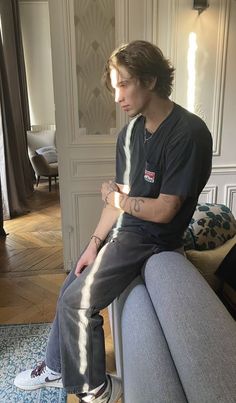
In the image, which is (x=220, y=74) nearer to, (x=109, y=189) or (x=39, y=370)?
(x=109, y=189)

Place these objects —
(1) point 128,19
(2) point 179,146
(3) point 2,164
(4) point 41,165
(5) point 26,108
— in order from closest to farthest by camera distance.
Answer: (2) point 179,146 < (1) point 128,19 < (3) point 2,164 < (4) point 41,165 < (5) point 26,108

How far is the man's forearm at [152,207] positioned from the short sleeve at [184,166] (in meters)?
0.03

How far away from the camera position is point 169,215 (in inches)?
45.1

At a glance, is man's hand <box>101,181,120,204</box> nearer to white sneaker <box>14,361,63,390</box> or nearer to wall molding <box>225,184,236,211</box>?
white sneaker <box>14,361,63,390</box>

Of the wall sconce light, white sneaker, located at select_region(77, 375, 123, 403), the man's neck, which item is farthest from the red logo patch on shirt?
the wall sconce light

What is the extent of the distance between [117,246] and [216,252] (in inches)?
18.3

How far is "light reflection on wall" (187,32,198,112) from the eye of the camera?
2239 mm

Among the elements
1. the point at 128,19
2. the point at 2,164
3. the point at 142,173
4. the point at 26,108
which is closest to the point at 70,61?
the point at 128,19

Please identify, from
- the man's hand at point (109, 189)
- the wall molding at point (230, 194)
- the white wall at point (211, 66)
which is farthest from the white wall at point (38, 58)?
the man's hand at point (109, 189)

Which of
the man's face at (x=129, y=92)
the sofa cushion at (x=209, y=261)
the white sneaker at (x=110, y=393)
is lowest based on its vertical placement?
the white sneaker at (x=110, y=393)

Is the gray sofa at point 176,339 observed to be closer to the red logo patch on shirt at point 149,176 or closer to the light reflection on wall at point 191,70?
the red logo patch on shirt at point 149,176

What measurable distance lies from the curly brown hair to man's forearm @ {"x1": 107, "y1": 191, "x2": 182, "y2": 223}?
1.24 ft

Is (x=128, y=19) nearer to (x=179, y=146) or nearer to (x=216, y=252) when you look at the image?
(x=179, y=146)

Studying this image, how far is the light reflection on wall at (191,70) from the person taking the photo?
2.24 m
